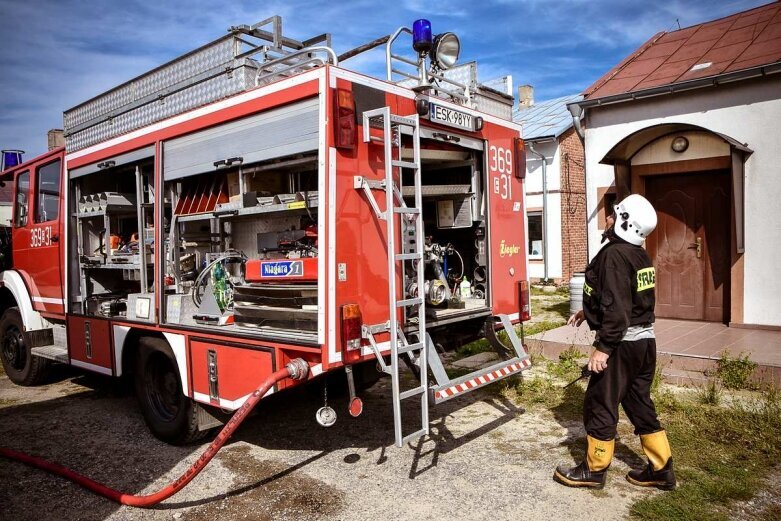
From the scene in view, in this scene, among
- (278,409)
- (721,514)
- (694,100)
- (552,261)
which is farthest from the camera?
(552,261)

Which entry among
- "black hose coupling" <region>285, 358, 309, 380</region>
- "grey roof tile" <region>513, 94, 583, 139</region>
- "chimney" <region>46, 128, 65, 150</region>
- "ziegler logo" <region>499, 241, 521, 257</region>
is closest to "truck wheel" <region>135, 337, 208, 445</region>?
"black hose coupling" <region>285, 358, 309, 380</region>

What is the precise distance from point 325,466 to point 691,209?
6.90 metres

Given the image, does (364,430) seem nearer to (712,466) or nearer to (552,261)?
(712,466)

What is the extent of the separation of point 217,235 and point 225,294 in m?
0.67

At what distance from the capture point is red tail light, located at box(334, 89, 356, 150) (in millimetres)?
3752

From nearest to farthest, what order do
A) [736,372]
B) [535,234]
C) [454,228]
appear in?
1. [454,228]
2. [736,372]
3. [535,234]

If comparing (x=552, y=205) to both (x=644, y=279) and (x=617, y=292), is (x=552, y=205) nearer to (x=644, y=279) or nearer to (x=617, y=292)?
(x=644, y=279)

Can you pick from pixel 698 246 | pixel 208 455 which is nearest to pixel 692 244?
pixel 698 246

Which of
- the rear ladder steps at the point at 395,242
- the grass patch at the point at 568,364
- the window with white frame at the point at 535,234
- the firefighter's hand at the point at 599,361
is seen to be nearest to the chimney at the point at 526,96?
the window with white frame at the point at 535,234

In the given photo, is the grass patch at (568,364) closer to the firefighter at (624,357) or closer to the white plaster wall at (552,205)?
the firefighter at (624,357)

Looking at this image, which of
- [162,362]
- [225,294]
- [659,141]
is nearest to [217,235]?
[225,294]

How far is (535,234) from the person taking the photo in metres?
17.6

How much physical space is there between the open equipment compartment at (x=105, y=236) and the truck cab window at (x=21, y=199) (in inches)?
51.5

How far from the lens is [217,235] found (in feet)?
17.1
